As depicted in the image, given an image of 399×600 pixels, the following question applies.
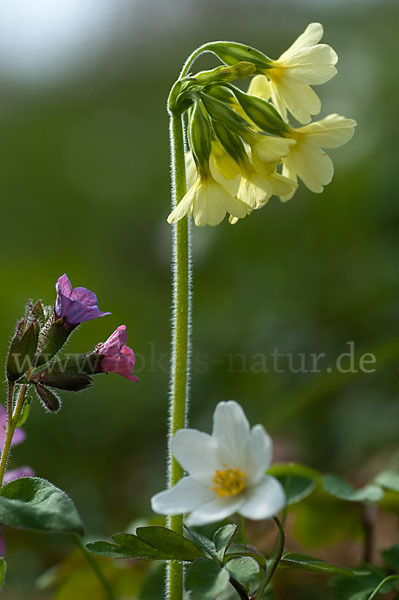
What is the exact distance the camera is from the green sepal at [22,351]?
119cm

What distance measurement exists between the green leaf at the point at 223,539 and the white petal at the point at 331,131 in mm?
798

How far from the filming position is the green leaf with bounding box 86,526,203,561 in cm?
112

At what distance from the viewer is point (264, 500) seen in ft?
3.09

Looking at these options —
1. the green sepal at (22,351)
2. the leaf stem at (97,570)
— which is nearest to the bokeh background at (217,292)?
the leaf stem at (97,570)

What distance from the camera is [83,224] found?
20.3 ft

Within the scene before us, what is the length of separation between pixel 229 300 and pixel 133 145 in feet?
14.3

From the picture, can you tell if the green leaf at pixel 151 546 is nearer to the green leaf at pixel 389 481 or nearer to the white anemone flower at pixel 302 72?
→ the green leaf at pixel 389 481

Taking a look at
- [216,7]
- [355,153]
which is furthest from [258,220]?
[216,7]

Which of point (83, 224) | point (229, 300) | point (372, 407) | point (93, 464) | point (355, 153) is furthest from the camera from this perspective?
point (83, 224)

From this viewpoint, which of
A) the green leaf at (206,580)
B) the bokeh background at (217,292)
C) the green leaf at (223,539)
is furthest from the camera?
the bokeh background at (217,292)

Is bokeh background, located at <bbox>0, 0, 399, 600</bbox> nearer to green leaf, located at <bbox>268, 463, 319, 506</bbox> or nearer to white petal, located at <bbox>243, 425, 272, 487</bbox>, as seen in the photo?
green leaf, located at <bbox>268, 463, 319, 506</bbox>

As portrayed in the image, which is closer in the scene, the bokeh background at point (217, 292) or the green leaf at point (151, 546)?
the green leaf at point (151, 546)

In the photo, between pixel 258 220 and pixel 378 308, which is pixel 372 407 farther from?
pixel 258 220

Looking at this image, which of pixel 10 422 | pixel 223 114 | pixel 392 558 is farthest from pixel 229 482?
pixel 223 114
